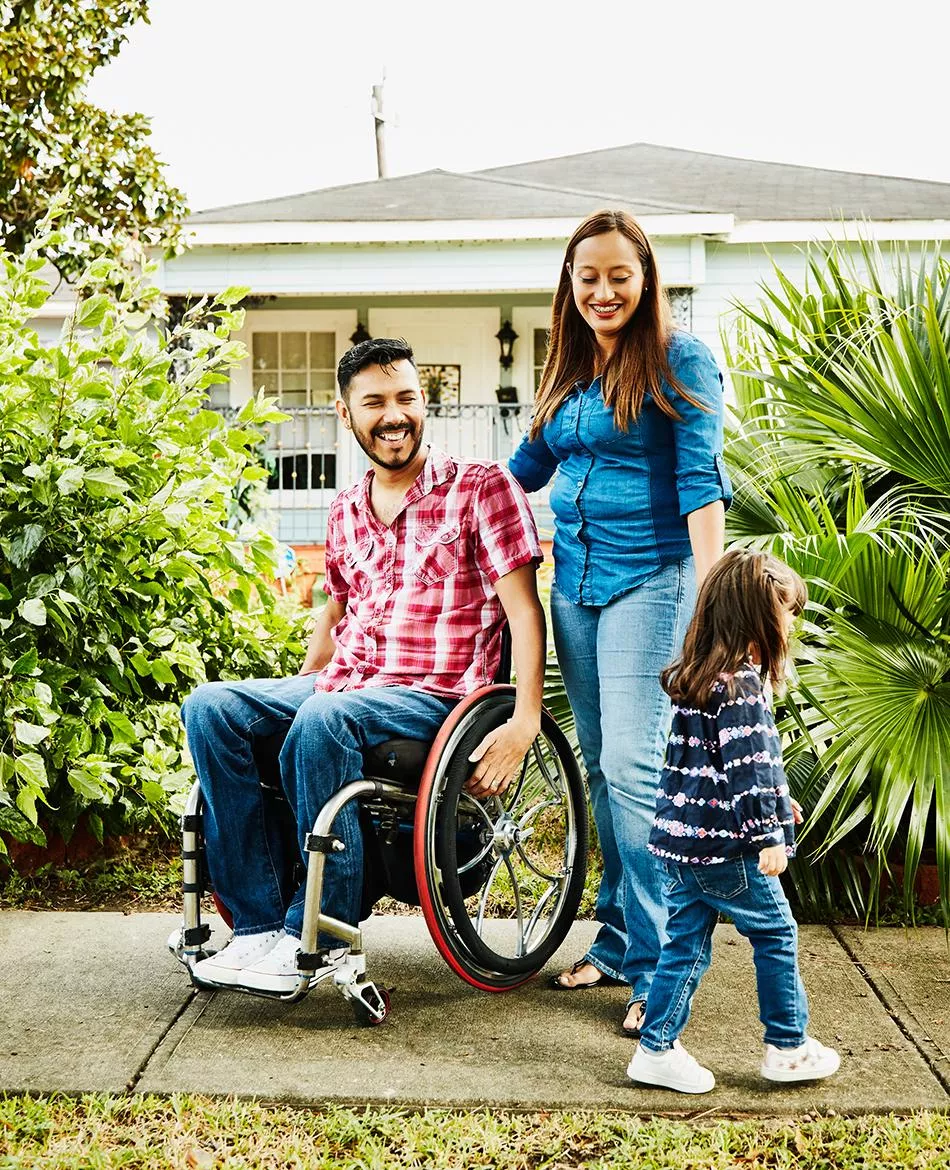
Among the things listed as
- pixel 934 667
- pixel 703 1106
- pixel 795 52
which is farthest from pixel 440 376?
pixel 795 52

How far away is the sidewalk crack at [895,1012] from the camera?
2697 millimetres

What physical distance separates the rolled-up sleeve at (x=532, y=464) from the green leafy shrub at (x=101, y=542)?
965 mm

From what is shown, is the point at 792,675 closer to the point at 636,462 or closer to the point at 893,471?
the point at 636,462

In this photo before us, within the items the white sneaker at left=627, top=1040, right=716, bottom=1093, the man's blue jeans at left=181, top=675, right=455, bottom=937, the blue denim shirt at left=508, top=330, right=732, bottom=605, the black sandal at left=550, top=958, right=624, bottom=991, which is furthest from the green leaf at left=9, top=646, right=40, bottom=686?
the white sneaker at left=627, top=1040, right=716, bottom=1093

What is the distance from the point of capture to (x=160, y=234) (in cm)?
755

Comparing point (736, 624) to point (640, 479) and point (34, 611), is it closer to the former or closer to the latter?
point (640, 479)

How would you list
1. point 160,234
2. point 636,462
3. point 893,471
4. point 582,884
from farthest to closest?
point 160,234 → point 893,471 → point 582,884 → point 636,462

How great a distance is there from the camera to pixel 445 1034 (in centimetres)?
293

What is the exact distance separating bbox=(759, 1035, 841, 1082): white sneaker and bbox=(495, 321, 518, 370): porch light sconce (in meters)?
11.0

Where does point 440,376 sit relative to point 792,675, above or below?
above

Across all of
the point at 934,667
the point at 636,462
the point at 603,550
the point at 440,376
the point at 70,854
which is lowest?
the point at 70,854

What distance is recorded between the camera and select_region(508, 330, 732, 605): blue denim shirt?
2855 millimetres

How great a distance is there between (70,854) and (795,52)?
2993 centimetres

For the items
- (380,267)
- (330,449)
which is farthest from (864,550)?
(330,449)
